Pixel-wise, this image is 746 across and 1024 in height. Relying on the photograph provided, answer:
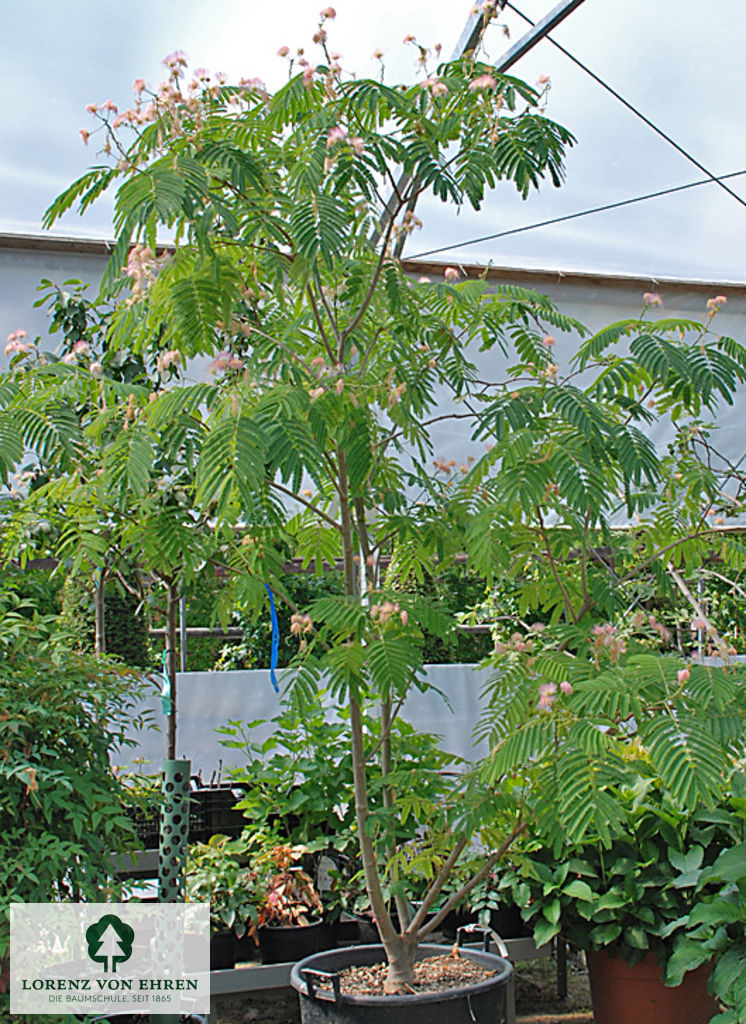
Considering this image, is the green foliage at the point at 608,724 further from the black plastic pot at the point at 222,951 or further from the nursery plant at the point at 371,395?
the black plastic pot at the point at 222,951

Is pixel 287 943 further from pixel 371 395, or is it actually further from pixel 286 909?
pixel 371 395

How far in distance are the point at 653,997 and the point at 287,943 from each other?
1195 millimetres

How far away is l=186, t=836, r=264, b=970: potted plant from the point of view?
2955 millimetres

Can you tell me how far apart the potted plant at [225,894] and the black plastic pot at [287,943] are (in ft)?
0.18

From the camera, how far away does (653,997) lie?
9.61 feet

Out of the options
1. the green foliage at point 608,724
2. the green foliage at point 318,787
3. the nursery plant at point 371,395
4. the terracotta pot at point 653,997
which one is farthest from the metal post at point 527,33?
the terracotta pot at point 653,997

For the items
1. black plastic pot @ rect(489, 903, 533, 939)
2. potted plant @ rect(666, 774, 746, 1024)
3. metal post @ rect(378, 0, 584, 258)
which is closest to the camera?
potted plant @ rect(666, 774, 746, 1024)

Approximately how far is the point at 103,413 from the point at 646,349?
1.33 meters

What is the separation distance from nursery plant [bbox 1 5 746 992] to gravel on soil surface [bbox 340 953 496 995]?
96 millimetres

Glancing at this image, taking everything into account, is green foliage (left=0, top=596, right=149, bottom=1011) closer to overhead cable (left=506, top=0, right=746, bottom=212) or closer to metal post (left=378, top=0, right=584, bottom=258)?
metal post (left=378, top=0, right=584, bottom=258)

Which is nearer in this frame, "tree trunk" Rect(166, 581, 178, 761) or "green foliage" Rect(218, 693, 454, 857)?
"tree trunk" Rect(166, 581, 178, 761)

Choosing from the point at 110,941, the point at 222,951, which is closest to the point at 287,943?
the point at 222,951

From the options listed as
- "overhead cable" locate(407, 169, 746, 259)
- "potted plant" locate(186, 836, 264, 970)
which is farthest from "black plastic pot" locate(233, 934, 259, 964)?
"overhead cable" locate(407, 169, 746, 259)

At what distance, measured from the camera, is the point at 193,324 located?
2.12 meters
